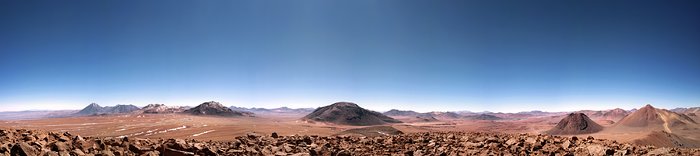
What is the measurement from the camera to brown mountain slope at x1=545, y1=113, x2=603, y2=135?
129 meters

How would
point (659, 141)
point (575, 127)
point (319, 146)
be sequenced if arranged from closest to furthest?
point (319, 146), point (659, 141), point (575, 127)

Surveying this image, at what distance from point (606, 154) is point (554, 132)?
13410cm

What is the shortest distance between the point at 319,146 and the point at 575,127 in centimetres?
14011

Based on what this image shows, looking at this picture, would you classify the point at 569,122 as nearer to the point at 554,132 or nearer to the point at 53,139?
the point at 554,132

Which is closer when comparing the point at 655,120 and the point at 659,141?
the point at 659,141

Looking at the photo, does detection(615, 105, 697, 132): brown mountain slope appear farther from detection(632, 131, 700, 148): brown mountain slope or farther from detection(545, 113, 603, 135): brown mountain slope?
detection(632, 131, 700, 148): brown mountain slope

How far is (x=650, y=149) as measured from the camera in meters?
12.5

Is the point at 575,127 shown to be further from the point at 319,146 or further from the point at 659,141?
the point at 319,146

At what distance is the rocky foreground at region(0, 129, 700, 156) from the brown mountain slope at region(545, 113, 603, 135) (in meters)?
129

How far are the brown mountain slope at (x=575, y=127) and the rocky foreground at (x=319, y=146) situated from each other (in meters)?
129

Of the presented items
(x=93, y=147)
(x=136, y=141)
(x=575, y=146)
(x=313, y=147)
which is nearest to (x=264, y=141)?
(x=313, y=147)

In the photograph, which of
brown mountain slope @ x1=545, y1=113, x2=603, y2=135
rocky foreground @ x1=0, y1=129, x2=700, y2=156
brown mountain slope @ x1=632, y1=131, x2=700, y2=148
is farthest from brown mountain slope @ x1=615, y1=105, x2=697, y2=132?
rocky foreground @ x1=0, y1=129, x2=700, y2=156

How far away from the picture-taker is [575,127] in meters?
132

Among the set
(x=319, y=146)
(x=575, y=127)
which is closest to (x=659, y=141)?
(x=575, y=127)
